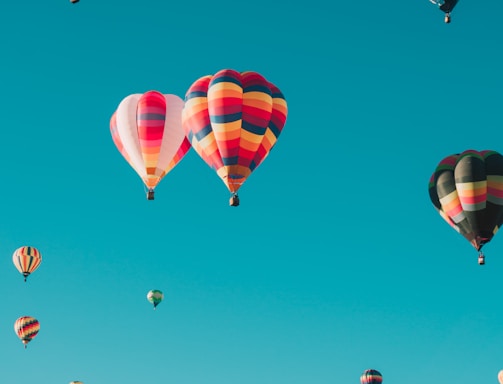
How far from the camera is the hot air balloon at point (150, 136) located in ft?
151

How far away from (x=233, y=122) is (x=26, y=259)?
23.7m

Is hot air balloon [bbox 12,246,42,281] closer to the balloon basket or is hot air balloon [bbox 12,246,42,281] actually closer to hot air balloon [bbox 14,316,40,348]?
hot air balloon [bbox 14,316,40,348]

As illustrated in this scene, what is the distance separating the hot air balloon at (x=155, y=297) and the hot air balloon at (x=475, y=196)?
23937 mm

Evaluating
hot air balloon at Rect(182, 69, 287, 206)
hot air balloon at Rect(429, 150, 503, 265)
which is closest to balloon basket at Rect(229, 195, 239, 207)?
hot air balloon at Rect(182, 69, 287, 206)

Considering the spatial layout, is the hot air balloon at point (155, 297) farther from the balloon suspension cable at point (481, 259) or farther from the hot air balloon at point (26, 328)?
the balloon suspension cable at point (481, 259)

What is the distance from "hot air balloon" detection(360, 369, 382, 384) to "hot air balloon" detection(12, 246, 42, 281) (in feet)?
59.0

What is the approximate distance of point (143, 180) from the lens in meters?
46.2

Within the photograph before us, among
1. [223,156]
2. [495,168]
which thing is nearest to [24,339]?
[223,156]

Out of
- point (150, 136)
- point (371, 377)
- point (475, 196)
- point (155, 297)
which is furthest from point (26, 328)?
point (475, 196)

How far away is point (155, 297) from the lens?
6562 centimetres

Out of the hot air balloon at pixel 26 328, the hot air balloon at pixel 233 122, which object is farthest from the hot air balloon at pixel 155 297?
the hot air balloon at pixel 233 122

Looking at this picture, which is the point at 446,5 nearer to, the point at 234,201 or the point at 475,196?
the point at 475,196

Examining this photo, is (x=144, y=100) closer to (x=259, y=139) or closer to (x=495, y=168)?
(x=259, y=139)

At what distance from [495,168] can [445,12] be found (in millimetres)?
6067
